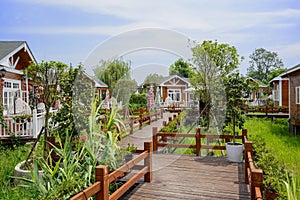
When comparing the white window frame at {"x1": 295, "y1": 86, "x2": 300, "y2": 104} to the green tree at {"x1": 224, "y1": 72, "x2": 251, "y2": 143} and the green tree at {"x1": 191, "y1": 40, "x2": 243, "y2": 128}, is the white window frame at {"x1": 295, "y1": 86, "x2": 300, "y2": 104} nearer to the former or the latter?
the green tree at {"x1": 191, "y1": 40, "x2": 243, "y2": 128}

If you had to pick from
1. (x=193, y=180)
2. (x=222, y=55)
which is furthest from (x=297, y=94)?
(x=193, y=180)

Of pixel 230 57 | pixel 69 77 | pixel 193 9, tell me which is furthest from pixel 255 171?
pixel 230 57

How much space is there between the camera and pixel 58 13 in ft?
27.4

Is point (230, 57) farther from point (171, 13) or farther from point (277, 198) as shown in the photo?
point (277, 198)

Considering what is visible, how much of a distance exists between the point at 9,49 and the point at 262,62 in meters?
56.3

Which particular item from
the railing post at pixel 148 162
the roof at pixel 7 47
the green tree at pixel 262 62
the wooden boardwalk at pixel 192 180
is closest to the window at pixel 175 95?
Answer: the roof at pixel 7 47

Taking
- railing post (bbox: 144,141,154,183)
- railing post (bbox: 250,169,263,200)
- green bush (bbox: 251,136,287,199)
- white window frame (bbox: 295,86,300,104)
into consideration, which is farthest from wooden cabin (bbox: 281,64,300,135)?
railing post (bbox: 250,169,263,200)

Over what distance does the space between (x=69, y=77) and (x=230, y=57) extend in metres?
8.05

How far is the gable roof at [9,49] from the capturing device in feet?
40.0

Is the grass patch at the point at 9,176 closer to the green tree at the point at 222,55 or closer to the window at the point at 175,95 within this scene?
the green tree at the point at 222,55

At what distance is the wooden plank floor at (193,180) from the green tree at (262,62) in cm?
5727

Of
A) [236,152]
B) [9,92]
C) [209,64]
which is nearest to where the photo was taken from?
[236,152]

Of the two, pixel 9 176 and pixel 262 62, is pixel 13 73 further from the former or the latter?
pixel 262 62

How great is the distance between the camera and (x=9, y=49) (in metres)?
12.9
